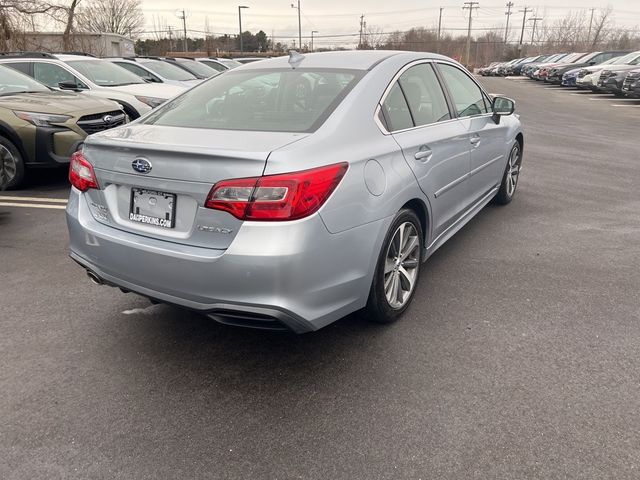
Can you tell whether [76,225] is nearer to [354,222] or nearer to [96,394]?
[96,394]

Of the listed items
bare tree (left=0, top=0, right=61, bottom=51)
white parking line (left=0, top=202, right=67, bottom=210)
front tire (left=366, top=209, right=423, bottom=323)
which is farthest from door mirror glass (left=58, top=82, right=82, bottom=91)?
bare tree (left=0, top=0, right=61, bottom=51)

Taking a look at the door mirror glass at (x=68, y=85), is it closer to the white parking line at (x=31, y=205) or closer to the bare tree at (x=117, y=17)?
the white parking line at (x=31, y=205)

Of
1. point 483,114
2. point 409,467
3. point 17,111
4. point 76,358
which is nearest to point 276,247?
point 409,467

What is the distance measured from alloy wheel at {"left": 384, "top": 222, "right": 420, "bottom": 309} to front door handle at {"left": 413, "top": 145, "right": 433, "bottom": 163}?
1.36 feet

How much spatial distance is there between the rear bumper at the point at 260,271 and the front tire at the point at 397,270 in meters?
0.18

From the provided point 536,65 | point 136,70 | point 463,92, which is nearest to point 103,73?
point 136,70

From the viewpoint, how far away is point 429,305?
3.53 metres

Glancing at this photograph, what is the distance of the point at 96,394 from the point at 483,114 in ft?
12.6

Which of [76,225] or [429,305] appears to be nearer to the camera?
[76,225]

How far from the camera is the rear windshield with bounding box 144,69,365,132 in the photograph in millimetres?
2877

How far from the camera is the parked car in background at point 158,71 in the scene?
11656 millimetres

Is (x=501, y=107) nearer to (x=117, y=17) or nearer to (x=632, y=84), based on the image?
(x=632, y=84)

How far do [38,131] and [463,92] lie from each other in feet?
16.3

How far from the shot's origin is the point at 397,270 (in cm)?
323
